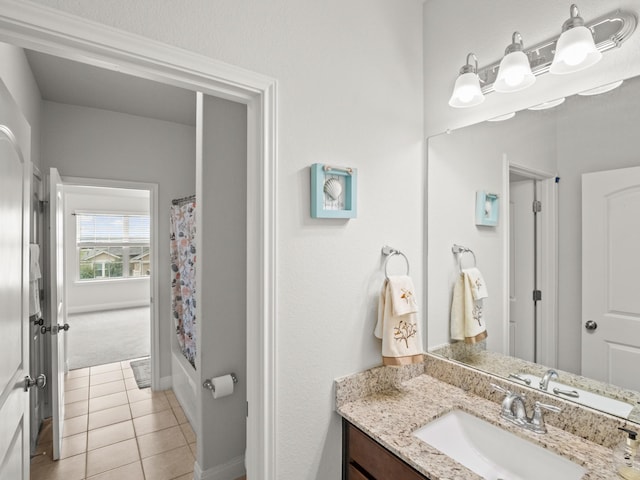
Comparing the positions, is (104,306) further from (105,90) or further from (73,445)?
(105,90)

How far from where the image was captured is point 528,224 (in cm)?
139

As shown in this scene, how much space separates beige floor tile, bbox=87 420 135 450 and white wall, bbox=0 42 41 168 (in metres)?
2.17

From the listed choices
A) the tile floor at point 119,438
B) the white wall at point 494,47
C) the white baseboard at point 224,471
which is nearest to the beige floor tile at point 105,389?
the tile floor at point 119,438

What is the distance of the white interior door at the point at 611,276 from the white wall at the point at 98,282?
648 cm

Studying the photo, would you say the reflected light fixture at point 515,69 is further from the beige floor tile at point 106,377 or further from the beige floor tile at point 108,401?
the beige floor tile at point 106,377

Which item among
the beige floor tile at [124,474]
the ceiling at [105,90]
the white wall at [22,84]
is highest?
the ceiling at [105,90]

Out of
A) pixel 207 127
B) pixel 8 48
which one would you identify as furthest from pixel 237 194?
pixel 8 48

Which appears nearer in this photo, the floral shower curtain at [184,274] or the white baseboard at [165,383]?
the floral shower curtain at [184,274]

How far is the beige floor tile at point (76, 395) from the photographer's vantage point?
3132mm

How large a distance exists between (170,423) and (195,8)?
116 inches

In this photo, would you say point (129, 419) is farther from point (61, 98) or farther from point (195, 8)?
point (195, 8)

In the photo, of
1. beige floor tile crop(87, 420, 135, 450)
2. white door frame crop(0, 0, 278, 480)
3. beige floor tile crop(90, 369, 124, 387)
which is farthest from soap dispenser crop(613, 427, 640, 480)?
beige floor tile crop(90, 369, 124, 387)

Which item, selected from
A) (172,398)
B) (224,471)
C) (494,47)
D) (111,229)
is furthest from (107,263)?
(494,47)

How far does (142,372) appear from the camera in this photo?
12.5 ft
